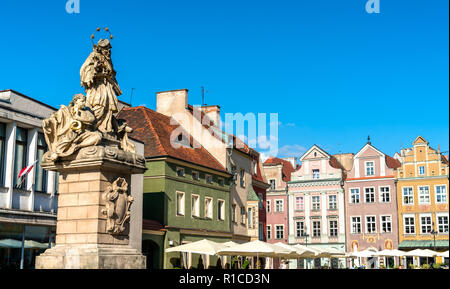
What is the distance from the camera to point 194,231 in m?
34.3

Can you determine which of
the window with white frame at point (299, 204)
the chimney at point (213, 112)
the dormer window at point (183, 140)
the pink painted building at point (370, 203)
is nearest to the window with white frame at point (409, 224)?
the pink painted building at point (370, 203)

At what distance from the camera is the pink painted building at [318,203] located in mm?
54500

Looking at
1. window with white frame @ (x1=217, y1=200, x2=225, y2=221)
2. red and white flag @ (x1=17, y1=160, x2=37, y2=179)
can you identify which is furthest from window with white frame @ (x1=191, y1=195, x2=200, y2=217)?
red and white flag @ (x1=17, y1=160, x2=37, y2=179)

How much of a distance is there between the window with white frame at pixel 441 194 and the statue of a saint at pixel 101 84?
42.2m

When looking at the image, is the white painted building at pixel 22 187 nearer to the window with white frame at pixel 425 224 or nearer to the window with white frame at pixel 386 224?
the window with white frame at pixel 386 224

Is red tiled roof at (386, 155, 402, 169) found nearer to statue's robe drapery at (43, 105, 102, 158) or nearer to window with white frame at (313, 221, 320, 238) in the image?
window with white frame at (313, 221, 320, 238)

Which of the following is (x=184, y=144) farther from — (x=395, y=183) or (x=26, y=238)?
(x=395, y=183)

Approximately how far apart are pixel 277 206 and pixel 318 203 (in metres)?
4.56

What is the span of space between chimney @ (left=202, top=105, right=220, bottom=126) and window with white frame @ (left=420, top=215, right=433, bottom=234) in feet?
67.6

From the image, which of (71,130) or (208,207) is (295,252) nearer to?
(208,207)

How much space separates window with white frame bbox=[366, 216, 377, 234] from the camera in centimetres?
5289

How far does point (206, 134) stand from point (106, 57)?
2603 cm

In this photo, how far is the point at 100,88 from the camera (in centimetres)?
1352
